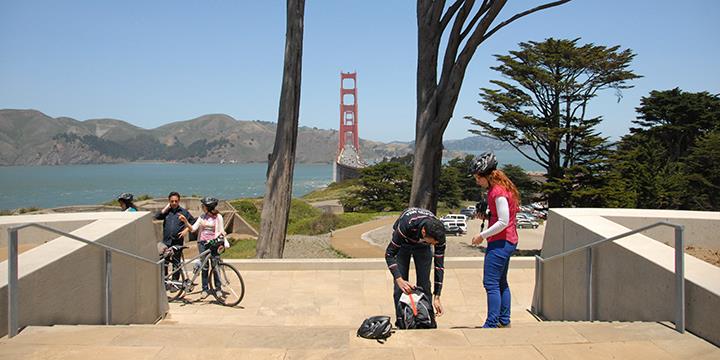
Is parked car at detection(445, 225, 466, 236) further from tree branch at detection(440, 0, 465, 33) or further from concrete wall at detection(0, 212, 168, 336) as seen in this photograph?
concrete wall at detection(0, 212, 168, 336)

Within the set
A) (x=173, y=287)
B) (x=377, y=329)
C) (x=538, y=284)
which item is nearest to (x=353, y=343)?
(x=377, y=329)

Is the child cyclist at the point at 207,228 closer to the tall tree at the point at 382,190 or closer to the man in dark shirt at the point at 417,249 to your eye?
the man in dark shirt at the point at 417,249

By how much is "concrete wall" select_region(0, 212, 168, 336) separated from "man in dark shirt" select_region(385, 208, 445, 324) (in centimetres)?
212

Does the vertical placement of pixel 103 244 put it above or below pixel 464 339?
above

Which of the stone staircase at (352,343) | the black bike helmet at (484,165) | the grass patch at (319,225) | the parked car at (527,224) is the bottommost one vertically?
the parked car at (527,224)

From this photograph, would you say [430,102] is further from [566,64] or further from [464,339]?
[566,64]

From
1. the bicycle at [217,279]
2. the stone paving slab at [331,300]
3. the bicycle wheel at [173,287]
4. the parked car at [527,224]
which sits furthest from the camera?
the parked car at [527,224]

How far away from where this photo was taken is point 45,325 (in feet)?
12.1

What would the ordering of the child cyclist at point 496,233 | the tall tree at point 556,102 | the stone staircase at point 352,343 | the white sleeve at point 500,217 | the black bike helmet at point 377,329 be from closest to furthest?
the stone staircase at point 352,343, the black bike helmet at point 377,329, the white sleeve at point 500,217, the child cyclist at point 496,233, the tall tree at point 556,102

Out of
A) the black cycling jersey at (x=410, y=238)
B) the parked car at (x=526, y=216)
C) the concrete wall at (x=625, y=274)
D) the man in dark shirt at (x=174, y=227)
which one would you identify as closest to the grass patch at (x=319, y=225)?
the parked car at (x=526, y=216)

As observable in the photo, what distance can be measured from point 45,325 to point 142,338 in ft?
2.49

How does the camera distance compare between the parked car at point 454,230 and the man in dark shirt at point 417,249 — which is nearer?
the man in dark shirt at point 417,249

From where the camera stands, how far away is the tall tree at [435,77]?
9594mm

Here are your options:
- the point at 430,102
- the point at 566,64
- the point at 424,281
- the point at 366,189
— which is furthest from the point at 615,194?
the point at 366,189
